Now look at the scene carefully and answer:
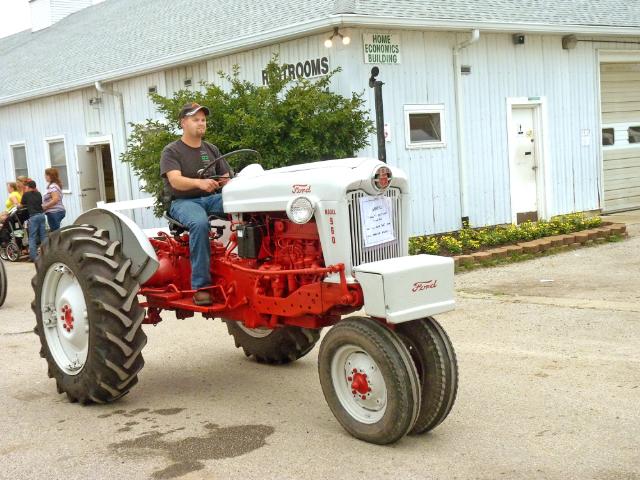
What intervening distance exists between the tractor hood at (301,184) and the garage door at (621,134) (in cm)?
1235

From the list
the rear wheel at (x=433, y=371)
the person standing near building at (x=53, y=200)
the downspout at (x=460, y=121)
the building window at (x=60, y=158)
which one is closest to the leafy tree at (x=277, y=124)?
the downspout at (x=460, y=121)

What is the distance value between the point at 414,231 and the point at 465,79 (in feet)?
8.91

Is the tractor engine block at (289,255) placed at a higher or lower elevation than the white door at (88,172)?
lower

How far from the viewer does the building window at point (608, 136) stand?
54.6 ft

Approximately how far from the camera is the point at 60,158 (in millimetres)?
19891

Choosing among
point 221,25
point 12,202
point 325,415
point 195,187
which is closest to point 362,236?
point 325,415

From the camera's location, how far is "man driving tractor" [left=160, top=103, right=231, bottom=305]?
596cm

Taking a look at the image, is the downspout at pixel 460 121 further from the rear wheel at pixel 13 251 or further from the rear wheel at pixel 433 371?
the rear wheel at pixel 433 371

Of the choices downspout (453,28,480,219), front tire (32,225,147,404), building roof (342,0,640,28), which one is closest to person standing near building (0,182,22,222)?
building roof (342,0,640,28)

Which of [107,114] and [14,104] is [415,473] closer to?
[107,114]

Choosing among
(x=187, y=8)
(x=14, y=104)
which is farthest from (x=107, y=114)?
(x=14, y=104)

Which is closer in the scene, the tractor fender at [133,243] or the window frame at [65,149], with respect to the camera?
the tractor fender at [133,243]

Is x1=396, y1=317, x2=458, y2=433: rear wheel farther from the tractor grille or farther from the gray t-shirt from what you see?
the gray t-shirt

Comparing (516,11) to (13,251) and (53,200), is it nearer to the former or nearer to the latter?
(53,200)
